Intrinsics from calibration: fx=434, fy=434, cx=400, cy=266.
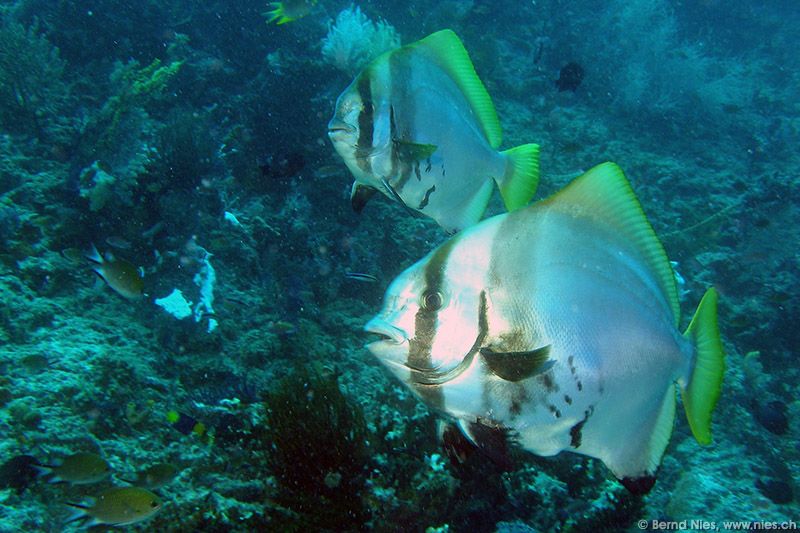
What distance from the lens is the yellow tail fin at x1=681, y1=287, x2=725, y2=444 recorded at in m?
1.67

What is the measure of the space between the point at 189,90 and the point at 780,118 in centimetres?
1392

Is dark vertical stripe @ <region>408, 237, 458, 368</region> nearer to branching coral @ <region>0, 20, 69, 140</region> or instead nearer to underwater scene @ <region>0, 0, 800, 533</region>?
underwater scene @ <region>0, 0, 800, 533</region>

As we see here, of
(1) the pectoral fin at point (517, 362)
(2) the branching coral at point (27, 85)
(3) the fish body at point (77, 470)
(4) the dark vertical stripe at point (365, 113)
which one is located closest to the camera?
(1) the pectoral fin at point (517, 362)

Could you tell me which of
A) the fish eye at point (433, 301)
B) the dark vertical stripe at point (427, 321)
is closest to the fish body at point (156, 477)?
the dark vertical stripe at point (427, 321)

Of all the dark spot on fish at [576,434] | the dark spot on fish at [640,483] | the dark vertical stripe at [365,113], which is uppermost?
the dark vertical stripe at [365,113]

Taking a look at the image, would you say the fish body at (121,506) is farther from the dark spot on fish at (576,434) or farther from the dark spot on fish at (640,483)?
the dark spot on fish at (640,483)

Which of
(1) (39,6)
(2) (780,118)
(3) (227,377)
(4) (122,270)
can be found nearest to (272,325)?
(3) (227,377)

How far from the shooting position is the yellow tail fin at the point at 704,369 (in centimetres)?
167

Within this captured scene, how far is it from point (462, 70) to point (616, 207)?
1.42 meters

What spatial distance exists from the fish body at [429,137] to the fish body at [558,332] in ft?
2.70

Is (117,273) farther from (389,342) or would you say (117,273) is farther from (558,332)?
(558,332)

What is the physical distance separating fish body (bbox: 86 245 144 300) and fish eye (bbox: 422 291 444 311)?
3513 mm

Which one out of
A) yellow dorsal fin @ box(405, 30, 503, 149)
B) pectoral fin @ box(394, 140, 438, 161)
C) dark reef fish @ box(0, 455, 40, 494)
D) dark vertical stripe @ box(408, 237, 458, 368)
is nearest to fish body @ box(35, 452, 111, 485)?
dark reef fish @ box(0, 455, 40, 494)

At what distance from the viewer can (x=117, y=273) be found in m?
3.92
